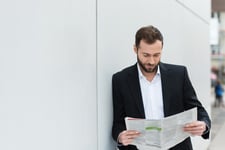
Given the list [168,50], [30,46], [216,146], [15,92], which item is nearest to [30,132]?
[15,92]

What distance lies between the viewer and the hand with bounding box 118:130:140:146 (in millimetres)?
Answer: 2529

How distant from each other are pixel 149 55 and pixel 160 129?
0.50 m

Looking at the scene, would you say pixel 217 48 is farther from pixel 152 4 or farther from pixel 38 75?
pixel 38 75

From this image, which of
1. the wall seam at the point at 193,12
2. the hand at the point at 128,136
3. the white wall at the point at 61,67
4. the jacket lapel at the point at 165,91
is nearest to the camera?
the white wall at the point at 61,67

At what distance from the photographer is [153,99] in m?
2.73

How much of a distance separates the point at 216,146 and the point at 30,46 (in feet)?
23.8

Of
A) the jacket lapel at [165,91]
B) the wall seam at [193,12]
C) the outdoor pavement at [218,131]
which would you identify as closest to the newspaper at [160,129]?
the jacket lapel at [165,91]

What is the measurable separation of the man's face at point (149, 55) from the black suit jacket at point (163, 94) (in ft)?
0.49

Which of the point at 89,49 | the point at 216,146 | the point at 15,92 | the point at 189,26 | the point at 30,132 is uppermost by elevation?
the point at 189,26

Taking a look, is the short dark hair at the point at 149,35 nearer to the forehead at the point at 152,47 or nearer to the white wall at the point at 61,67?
the forehead at the point at 152,47

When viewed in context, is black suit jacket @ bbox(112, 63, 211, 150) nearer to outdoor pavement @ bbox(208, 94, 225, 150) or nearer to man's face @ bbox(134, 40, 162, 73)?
man's face @ bbox(134, 40, 162, 73)

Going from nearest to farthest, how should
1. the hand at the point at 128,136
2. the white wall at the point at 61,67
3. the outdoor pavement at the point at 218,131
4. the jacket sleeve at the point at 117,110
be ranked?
the white wall at the point at 61,67 → the hand at the point at 128,136 → the jacket sleeve at the point at 117,110 → the outdoor pavement at the point at 218,131

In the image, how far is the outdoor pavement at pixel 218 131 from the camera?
27.9ft

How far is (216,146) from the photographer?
8391mm
